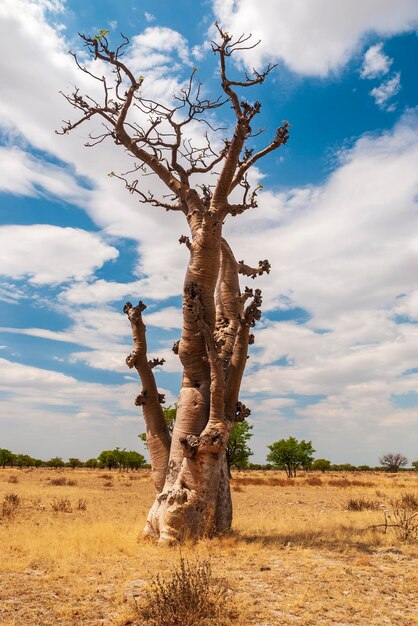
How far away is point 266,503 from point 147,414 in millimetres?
11706

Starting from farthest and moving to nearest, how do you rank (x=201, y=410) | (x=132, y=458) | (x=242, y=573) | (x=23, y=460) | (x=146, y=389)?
(x=23, y=460) < (x=132, y=458) < (x=146, y=389) < (x=201, y=410) < (x=242, y=573)

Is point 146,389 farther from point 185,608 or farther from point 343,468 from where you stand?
point 343,468

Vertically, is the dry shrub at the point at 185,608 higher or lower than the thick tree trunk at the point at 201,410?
lower

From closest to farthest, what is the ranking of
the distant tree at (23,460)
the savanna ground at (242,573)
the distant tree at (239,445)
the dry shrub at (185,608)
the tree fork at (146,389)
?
the dry shrub at (185,608), the savanna ground at (242,573), the tree fork at (146,389), the distant tree at (239,445), the distant tree at (23,460)

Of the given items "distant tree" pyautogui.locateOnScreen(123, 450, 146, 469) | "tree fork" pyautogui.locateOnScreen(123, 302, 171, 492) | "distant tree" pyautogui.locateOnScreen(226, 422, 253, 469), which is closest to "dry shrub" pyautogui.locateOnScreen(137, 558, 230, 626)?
"tree fork" pyautogui.locateOnScreen(123, 302, 171, 492)

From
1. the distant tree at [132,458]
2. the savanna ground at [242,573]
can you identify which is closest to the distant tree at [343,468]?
the distant tree at [132,458]

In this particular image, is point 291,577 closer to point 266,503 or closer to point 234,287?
point 234,287

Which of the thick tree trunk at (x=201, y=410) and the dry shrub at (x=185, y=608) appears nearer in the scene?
the dry shrub at (x=185, y=608)

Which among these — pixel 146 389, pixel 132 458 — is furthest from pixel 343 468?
pixel 146 389

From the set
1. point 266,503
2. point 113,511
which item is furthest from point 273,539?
point 266,503

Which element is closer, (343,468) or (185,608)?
(185,608)

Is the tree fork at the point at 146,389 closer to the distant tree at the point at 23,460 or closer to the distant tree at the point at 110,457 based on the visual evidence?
the distant tree at the point at 110,457

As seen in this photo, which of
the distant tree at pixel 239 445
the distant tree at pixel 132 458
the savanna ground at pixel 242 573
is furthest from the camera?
the distant tree at pixel 132 458

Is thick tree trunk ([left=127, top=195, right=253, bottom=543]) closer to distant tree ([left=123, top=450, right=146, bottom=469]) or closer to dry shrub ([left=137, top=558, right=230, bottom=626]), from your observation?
dry shrub ([left=137, top=558, right=230, bottom=626])
